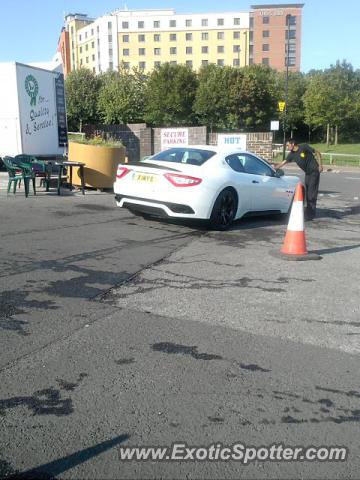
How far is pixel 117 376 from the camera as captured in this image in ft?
11.0

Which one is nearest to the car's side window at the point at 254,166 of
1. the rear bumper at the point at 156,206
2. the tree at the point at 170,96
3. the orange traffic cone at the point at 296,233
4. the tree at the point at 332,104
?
the rear bumper at the point at 156,206

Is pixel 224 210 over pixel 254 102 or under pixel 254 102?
under

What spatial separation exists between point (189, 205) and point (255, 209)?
6.39ft

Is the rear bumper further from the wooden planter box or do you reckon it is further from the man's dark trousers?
the wooden planter box

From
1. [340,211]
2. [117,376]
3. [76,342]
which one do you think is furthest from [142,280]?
[340,211]

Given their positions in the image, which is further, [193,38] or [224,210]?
[193,38]

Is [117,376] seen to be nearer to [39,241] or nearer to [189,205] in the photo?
[39,241]

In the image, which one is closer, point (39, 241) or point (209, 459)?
point (209, 459)

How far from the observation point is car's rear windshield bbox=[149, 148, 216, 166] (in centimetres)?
871

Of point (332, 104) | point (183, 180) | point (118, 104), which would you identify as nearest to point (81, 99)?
point (118, 104)

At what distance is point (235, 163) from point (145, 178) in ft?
5.74

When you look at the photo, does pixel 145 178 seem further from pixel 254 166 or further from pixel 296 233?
pixel 296 233

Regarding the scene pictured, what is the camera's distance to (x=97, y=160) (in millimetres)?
12969

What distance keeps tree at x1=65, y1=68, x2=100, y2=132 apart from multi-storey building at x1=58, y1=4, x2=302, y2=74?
76.8m
